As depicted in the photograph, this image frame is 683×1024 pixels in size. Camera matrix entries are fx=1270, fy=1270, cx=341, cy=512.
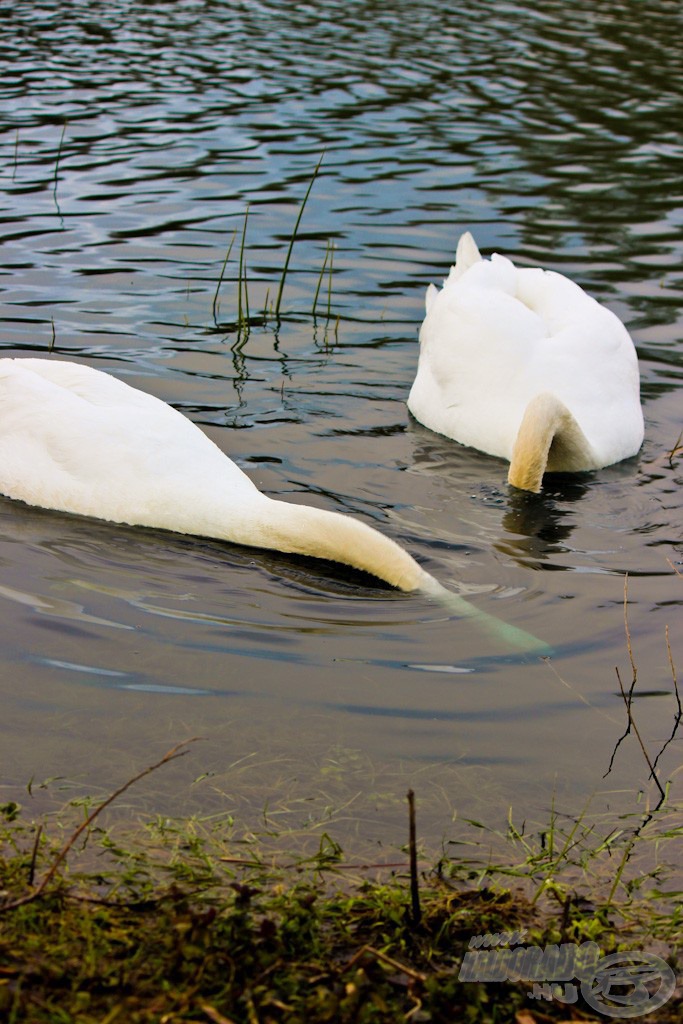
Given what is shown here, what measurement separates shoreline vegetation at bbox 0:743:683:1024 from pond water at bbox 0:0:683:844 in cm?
24

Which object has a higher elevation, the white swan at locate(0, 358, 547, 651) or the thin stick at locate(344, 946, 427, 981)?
the thin stick at locate(344, 946, 427, 981)

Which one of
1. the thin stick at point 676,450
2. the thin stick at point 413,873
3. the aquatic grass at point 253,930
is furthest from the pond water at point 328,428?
the thin stick at point 413,873

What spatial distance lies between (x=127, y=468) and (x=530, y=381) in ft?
9.31

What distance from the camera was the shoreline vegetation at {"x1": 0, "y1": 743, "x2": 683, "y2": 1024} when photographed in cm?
307

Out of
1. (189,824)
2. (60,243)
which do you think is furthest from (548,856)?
(60,243)

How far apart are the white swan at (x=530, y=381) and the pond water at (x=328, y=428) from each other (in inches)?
7.1

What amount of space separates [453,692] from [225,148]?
10888 mm

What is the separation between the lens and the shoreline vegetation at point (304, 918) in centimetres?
307

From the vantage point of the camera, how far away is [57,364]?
281 inches

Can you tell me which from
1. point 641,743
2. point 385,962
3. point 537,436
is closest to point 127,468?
point 537,436

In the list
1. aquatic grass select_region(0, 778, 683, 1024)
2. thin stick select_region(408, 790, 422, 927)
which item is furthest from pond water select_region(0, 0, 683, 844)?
thin stick select_region(408, 790, 422, 927)

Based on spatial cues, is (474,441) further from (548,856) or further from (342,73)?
(342,73)

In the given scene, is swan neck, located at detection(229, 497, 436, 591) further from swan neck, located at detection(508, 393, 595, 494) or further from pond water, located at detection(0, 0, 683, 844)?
swan neck, located at detection(508, 393, 595, 494)

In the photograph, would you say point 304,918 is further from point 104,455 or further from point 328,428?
point 328,428
